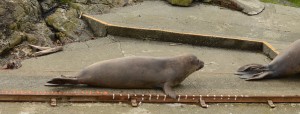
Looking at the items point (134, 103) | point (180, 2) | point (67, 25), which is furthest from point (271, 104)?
point (180, 2)

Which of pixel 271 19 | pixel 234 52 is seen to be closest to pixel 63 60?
pixel 234 52

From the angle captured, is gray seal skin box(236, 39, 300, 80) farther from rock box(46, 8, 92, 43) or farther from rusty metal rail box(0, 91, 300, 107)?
rock box(46, 8, 92, 43)

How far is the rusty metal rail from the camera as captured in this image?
19.1 feet

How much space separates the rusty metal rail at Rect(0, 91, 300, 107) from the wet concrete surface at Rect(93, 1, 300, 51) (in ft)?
7.58

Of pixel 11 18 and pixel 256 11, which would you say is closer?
pixel 11 18

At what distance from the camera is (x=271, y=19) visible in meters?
10.6

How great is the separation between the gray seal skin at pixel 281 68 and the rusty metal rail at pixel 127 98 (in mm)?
821

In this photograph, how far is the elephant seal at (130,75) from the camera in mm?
6188

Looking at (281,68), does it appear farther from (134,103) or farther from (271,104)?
(134,103)

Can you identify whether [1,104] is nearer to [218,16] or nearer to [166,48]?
[166,48]

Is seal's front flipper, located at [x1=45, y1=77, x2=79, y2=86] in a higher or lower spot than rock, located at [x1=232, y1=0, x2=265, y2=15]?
higher

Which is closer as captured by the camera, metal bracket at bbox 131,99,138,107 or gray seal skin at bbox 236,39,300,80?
metal bracket at bbox 131,99,138,107

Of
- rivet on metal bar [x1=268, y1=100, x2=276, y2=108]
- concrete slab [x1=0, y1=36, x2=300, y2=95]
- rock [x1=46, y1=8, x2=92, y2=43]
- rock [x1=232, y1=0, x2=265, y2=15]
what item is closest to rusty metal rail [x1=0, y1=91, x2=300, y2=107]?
rivet on metal bar [x1=268, y1=100, x2=276, y2=108]

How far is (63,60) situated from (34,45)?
99 cm
